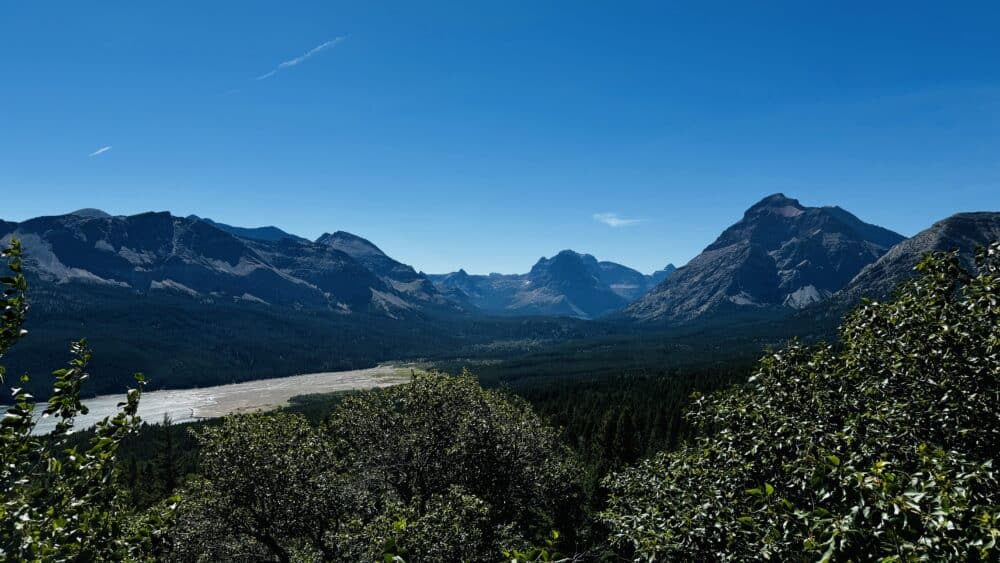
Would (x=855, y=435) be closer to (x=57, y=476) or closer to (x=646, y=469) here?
(x=646, y=469)

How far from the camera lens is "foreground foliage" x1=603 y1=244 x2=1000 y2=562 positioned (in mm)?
10367

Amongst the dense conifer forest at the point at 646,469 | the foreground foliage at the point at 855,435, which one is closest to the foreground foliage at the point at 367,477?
the dense conifer forest at the point at 646,469

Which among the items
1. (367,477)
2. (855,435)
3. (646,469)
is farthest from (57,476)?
(367,477)

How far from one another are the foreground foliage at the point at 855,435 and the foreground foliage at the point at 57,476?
40.1 feet

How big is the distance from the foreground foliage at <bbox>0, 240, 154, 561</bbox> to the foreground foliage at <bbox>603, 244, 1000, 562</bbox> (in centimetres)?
1223

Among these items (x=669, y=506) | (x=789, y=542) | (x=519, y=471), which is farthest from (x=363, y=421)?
(x=789, y=542)

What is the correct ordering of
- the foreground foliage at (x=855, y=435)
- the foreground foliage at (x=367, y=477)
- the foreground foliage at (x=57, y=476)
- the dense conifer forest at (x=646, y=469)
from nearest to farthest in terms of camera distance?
1. the dense conifer forest at (x=646, y=469)
2. the foreground foliage at (x=57, y=476)
3. the foreground foliage at (x=855, y=435)
4. the foreground foliage at (x=367, y=477)

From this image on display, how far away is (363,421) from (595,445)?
226ft

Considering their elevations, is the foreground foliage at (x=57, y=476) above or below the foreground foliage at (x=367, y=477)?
above

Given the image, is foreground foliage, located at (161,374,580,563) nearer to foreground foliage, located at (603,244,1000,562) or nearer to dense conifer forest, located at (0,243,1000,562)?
dense conifer forest, located at (0,243,1000,562)

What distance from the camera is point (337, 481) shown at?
104 feet

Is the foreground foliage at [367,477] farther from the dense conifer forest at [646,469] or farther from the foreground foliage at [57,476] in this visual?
the foreground foliage at [57,476]

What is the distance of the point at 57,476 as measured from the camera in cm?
1023

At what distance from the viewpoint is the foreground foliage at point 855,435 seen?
1037cm
